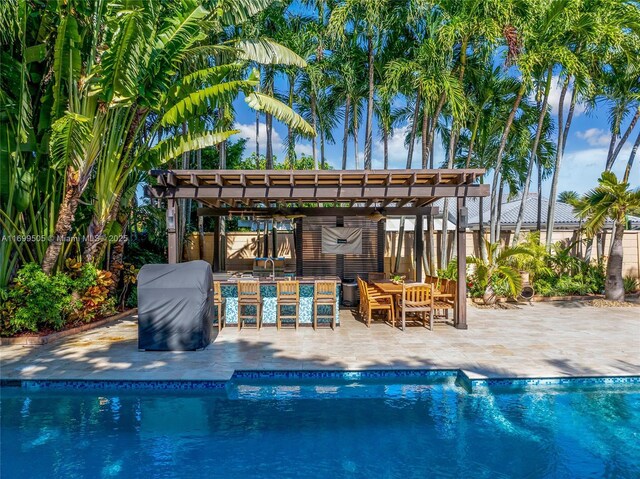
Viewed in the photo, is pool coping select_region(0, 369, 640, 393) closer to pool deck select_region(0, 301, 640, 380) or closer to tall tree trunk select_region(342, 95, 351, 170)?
pool deck select_region(0, 301, 640, 380)

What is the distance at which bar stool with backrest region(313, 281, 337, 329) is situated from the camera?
314 inches

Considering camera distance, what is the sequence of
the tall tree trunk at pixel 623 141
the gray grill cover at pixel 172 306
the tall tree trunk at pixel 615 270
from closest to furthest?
the gray grill cover at pixel 172 306 → the tall tree trunk at pixel 615 270 → the tall tree trunk at pixel 623 141

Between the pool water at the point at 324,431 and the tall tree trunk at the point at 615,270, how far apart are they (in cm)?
685

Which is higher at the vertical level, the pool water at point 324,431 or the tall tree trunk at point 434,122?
the tall tree trunk at point 434,122

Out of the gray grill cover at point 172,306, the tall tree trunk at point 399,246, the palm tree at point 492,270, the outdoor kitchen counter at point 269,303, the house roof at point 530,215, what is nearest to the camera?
the gray grill cover at point 172,306

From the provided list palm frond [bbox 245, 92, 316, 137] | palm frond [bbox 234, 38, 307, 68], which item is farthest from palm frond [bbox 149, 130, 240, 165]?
palm frond [bbox 234, 38, 307, 68]

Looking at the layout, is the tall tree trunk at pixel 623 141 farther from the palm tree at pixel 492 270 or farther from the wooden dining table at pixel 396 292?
the wooden dining table at pixel 396 292

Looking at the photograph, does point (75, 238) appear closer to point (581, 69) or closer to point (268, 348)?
point (268, 348)

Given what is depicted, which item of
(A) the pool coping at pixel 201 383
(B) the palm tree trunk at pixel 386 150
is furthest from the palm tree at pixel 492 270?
(A) the pool coping at pixel 201 383

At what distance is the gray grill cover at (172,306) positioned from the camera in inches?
248

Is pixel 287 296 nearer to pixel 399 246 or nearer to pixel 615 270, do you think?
pixel 399 246

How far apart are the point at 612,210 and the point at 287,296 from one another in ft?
26.9

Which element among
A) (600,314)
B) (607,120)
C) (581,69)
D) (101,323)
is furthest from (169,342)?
(607,120)

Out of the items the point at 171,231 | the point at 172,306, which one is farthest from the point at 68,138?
the point at 172,306
